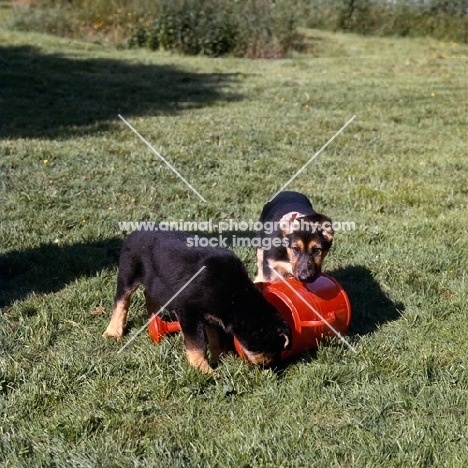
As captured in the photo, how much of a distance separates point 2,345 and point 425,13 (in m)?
22.4

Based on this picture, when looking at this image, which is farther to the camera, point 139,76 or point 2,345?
Answer: point 139,76

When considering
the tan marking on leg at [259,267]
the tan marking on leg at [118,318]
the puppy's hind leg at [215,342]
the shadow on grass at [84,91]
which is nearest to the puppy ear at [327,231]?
the tan marking on leg at [259,267]

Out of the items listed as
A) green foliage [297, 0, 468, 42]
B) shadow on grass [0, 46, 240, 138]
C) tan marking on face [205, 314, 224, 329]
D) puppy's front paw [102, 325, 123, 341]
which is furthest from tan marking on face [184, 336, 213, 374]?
green foliage [297, 0, 468, 42]

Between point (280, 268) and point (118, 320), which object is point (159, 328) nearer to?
point (118, 320)

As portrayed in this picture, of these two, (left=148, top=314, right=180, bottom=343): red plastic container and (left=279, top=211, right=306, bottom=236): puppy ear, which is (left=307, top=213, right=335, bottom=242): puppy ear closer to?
(left=279, top=211, right=306, bottom=236): puppy ear

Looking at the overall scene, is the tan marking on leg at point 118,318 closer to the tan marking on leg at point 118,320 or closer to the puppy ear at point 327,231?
the tan marking on leg at point 118,320

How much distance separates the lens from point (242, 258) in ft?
20.4

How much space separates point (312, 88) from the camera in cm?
1445

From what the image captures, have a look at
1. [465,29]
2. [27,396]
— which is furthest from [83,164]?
[465,29]

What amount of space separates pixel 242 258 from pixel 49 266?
185cm

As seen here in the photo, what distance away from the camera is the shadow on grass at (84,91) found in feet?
35.7

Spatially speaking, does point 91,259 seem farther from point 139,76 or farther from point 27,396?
point 139,76

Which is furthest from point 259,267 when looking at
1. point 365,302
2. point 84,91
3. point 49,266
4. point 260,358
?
point 84,91

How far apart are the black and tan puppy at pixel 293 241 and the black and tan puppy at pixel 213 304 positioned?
0.66 metres
